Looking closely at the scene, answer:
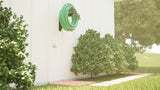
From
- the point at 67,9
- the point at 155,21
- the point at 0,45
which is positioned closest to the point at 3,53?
the point at 0,45

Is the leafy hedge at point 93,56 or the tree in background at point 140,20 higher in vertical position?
the tree in background at point 140,20

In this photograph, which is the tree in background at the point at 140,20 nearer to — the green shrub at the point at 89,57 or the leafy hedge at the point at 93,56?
the leafy hedge at the point at 93,56

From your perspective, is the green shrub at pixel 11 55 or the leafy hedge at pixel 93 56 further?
the leafy hedge at pixel 93 56

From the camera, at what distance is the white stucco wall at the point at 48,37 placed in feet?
15.3

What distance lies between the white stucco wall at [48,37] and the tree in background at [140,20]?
A: 539 cm

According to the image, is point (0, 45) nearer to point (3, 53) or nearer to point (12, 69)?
point (3, 53)

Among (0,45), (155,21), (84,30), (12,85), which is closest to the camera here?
(0,45)

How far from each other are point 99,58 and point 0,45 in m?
3.33

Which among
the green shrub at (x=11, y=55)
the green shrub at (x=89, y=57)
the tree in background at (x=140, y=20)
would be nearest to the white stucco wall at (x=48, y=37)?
the green shrub at (x=89, y=57)

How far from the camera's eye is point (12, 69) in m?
3.24

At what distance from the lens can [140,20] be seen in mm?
11570

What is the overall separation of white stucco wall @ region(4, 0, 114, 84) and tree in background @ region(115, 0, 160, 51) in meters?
5.39

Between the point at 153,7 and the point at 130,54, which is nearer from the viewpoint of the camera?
the point at 130,54

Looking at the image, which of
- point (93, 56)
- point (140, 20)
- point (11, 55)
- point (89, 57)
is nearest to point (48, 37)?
point (89, 57)
